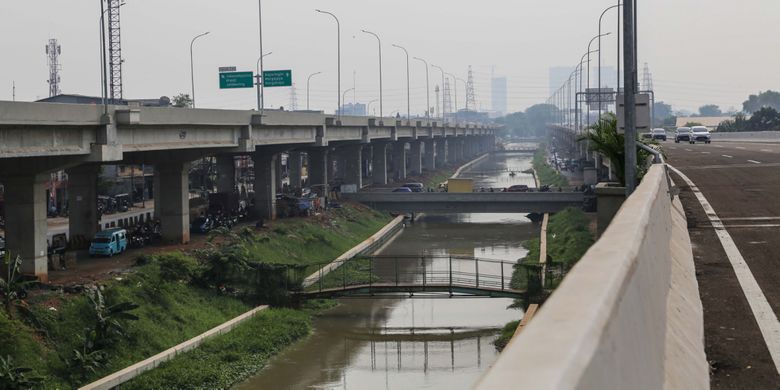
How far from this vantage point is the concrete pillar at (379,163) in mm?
106125

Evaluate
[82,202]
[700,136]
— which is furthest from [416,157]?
[82,202]

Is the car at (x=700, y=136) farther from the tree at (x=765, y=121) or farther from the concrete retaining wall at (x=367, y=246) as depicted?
the tree at (x=765, y=121)

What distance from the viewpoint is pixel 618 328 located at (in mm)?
5160

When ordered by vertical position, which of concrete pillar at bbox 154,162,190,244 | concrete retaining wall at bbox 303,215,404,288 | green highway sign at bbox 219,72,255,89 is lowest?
concrete retaining wall at bbox 303,215,404,288

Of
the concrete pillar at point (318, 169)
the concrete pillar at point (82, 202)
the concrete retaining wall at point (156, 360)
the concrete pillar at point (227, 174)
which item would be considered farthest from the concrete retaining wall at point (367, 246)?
the concrete pillar at point (82, 202)

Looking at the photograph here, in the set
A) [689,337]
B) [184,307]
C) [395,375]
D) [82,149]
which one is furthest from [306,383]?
[689,337]

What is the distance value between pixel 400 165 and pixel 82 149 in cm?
8272

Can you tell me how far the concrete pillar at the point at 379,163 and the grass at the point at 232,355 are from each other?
63811 mm

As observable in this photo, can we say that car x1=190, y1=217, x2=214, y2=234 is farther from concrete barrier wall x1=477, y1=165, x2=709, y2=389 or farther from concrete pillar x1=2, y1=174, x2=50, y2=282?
concrete barrier wall x1=477, y1=165, x2=709, y2=389

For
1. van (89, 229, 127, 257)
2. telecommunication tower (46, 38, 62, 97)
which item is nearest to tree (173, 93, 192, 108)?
telecommunication tower (46, 38, 62, 97)

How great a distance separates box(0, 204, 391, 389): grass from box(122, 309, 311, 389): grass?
4cm

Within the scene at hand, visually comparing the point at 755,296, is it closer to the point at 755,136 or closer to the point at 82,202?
the point at 82,202

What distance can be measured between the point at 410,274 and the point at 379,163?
52925 millimetres

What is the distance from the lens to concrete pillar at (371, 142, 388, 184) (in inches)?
4178
